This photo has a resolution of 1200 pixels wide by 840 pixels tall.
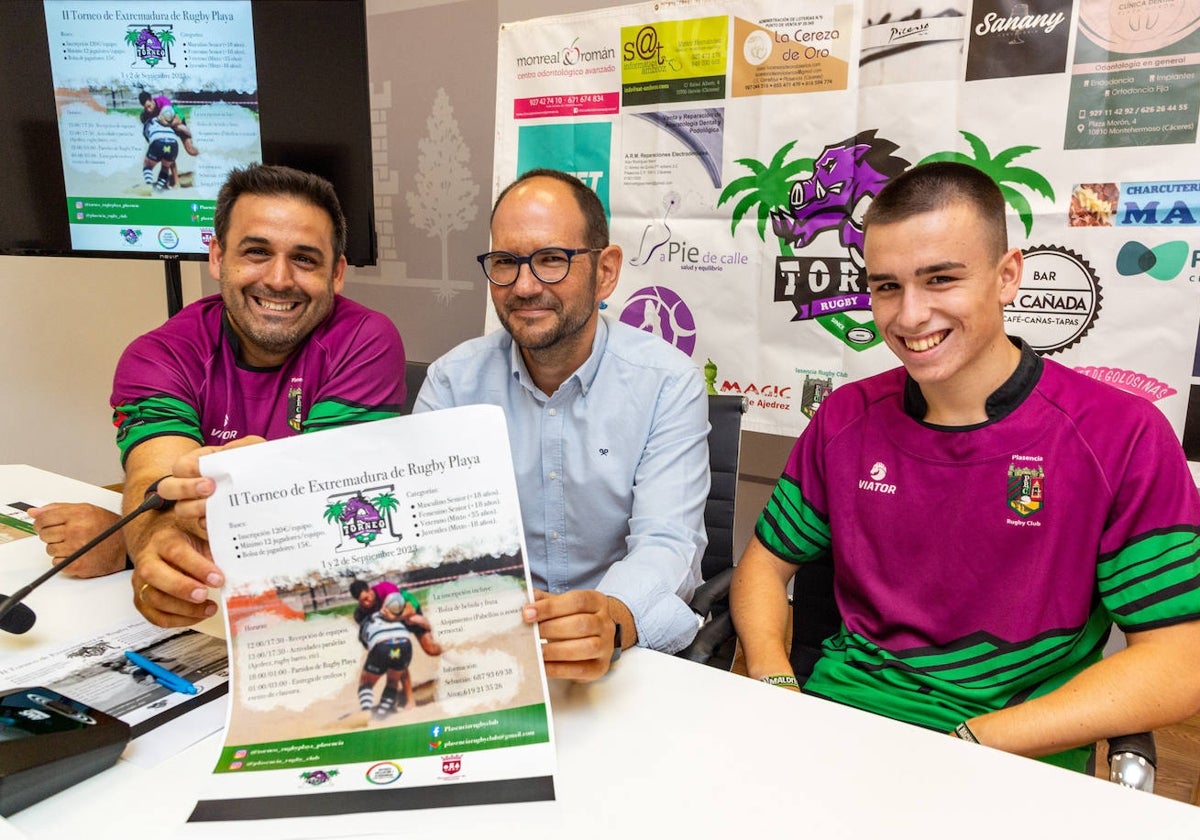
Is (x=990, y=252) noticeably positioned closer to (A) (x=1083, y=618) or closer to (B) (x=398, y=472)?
(A) (x=1083, y=618)

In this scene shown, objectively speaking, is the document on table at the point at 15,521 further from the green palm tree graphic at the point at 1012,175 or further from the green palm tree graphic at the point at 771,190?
the green palm tree graphic at the point at 1012,175

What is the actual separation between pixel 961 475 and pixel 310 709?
0.99 m

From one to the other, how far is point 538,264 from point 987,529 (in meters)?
0.91

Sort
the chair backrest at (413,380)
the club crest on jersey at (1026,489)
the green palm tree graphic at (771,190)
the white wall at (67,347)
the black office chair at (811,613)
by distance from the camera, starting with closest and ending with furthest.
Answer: the club crest on jersey at (1026,489)
the black office chair at (811,613)
the chair backrest at (413,380)
the green palm tree graphic at (771,190)
the white wall at (67,347)

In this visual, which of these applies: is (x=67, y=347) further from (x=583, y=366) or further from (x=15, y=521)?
(x=583, y=366)

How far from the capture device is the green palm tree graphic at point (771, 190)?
7.38ft

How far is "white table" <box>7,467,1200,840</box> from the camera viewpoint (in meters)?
0.71

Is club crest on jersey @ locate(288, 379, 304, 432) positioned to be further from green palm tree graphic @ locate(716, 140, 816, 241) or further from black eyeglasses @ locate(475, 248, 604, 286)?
green palm tree graphic @ locate(716, 140, 816, 241)

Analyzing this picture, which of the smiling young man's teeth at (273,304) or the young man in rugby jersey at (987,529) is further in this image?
the smiling young man's teeth at (273,304)

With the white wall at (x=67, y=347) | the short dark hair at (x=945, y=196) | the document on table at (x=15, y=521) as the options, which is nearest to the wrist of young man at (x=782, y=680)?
the short dark hair at (x=945, y=196)

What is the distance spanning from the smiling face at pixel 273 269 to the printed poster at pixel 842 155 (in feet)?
3.75

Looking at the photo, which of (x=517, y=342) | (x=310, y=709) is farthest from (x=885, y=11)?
(x=310, y=709)

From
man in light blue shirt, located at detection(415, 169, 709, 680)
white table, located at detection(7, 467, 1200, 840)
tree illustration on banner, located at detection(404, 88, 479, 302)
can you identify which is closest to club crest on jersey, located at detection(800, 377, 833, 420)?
man in light blue shirt, located at detection(415, 169, 709, 680)

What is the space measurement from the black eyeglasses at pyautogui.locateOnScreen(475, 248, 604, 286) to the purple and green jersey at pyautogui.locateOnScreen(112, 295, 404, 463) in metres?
0.39
